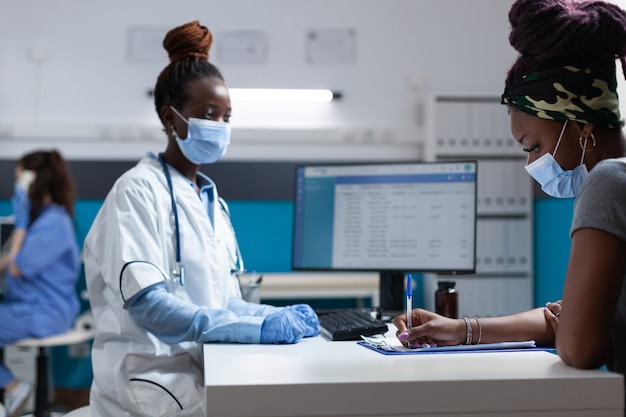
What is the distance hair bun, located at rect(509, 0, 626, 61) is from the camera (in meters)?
1.20

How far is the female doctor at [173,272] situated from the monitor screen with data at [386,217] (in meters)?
0.28

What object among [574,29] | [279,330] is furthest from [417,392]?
→ [574,29]

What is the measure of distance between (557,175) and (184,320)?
2.56ft

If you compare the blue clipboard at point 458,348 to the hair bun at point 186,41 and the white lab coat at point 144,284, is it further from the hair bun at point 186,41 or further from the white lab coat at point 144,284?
the hair bun at point 186,41

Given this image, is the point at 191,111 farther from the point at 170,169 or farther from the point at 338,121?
the point at 338,121

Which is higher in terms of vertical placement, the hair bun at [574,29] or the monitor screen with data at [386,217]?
the hair bun at [574,29]

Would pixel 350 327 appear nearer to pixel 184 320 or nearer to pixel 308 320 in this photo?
pixel 308 320

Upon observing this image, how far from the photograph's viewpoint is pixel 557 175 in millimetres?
1318

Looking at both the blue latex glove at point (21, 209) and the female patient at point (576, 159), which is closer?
the female patient at point (576, 159)

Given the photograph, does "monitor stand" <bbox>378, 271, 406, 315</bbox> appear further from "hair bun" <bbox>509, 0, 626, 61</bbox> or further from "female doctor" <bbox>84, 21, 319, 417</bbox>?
"hair bun" <bbox>509, 0, 626, 61</bbox>

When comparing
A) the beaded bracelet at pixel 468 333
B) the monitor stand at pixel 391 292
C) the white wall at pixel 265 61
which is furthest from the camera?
the white wall at pixel 265 61

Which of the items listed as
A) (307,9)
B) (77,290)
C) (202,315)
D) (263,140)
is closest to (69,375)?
(77,290)

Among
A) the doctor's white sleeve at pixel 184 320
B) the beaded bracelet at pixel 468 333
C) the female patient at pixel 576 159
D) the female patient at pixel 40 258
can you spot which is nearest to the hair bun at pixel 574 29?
the female patient at pixel 576 159

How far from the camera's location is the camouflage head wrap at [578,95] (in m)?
1.21
